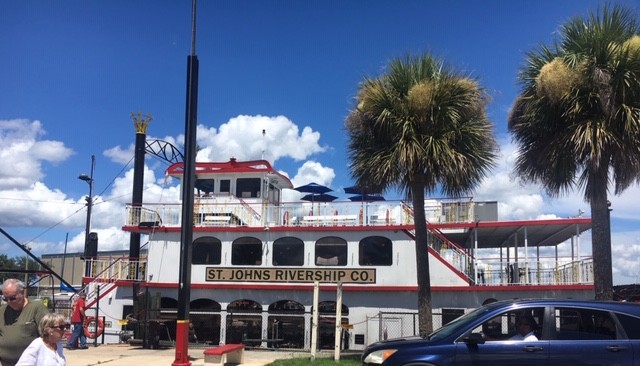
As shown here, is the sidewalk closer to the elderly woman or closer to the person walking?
the person walking

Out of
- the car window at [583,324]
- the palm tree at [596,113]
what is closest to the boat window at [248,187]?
→ the palm tree at [596,113]

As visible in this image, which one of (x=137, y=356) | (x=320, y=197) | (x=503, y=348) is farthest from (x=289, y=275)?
(x=503, y=348)

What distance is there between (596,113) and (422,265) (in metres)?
5.18

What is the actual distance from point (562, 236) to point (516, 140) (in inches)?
380

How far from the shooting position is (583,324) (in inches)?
316

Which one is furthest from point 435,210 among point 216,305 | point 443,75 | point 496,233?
point 216,305

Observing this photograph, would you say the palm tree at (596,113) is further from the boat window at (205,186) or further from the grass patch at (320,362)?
the boat window at (205,186)

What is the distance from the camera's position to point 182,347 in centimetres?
1270

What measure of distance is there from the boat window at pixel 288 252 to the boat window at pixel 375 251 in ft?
7.09

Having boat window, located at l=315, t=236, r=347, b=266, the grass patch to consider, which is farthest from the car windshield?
boat window, located at l=315, t=236, r=347, b=266

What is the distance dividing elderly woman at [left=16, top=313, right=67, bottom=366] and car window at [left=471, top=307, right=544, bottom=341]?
5409mm

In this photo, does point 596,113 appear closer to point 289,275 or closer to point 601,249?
point 601,249

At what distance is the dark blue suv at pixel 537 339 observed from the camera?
7758 millimetres

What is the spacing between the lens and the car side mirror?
26.1 ft
